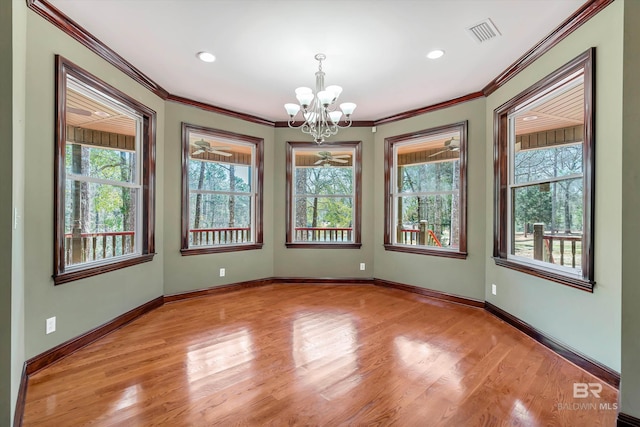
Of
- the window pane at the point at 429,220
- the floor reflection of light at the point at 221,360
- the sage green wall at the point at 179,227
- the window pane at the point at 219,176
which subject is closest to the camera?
the floor reflection of light at the point at 221,360

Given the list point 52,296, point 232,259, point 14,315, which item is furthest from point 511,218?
point 52,296

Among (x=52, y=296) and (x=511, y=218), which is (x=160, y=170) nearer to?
(x=52, y=296)

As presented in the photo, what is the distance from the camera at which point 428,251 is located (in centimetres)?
442

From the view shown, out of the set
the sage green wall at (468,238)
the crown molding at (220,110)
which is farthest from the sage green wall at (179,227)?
the sage green wall at (468,238)

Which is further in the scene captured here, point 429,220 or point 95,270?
point 429,220

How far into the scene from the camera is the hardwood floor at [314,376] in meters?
1.83

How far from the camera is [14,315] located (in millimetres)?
1636

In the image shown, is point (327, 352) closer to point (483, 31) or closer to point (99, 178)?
point (99, 178)

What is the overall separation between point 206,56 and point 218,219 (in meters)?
2.37

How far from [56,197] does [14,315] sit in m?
1.18

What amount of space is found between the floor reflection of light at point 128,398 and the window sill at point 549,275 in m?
3.27

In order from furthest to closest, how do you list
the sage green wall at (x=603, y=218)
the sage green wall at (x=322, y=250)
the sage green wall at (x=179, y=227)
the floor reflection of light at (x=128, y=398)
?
1. the sage green wall at (x=322, y=250)
2. the sage green wall at (x=179, y=227)
3. the sage green wall at (x=603, y=218)
4. the floor reflection of light at (x=128, y=398)
